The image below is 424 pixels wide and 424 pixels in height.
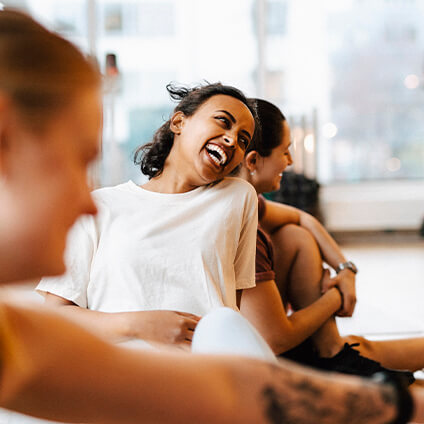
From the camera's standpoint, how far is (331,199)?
6.79 meters

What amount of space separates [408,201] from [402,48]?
1.97m

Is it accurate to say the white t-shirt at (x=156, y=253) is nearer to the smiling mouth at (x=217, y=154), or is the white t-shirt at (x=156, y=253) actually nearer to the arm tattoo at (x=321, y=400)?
the smiling mouth at (x=217, y=154)

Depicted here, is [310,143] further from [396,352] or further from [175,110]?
[175,110]

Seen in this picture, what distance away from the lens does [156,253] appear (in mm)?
1162

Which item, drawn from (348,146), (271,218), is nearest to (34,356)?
(271,218)

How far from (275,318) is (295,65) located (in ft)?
19.1

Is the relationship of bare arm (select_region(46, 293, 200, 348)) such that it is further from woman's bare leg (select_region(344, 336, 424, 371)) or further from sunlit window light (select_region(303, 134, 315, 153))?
sunlit window light (select_region(303, 134, 315, 153))

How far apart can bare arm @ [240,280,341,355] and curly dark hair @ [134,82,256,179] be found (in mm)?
407

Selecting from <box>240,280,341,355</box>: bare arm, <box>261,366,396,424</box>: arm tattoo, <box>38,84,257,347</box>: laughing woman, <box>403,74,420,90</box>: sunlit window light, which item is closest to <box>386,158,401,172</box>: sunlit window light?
<box>403,74,420,90</box>: sunlit window light

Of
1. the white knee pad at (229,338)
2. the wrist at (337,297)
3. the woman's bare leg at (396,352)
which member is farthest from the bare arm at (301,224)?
the white knee pad at (229,338)

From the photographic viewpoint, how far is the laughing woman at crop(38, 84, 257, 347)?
44.5 inches

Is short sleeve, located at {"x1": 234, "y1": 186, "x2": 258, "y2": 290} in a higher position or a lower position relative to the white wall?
higher

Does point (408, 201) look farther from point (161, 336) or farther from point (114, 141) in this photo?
point (161, 336)

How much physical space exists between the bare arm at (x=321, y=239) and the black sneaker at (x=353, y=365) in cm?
12
